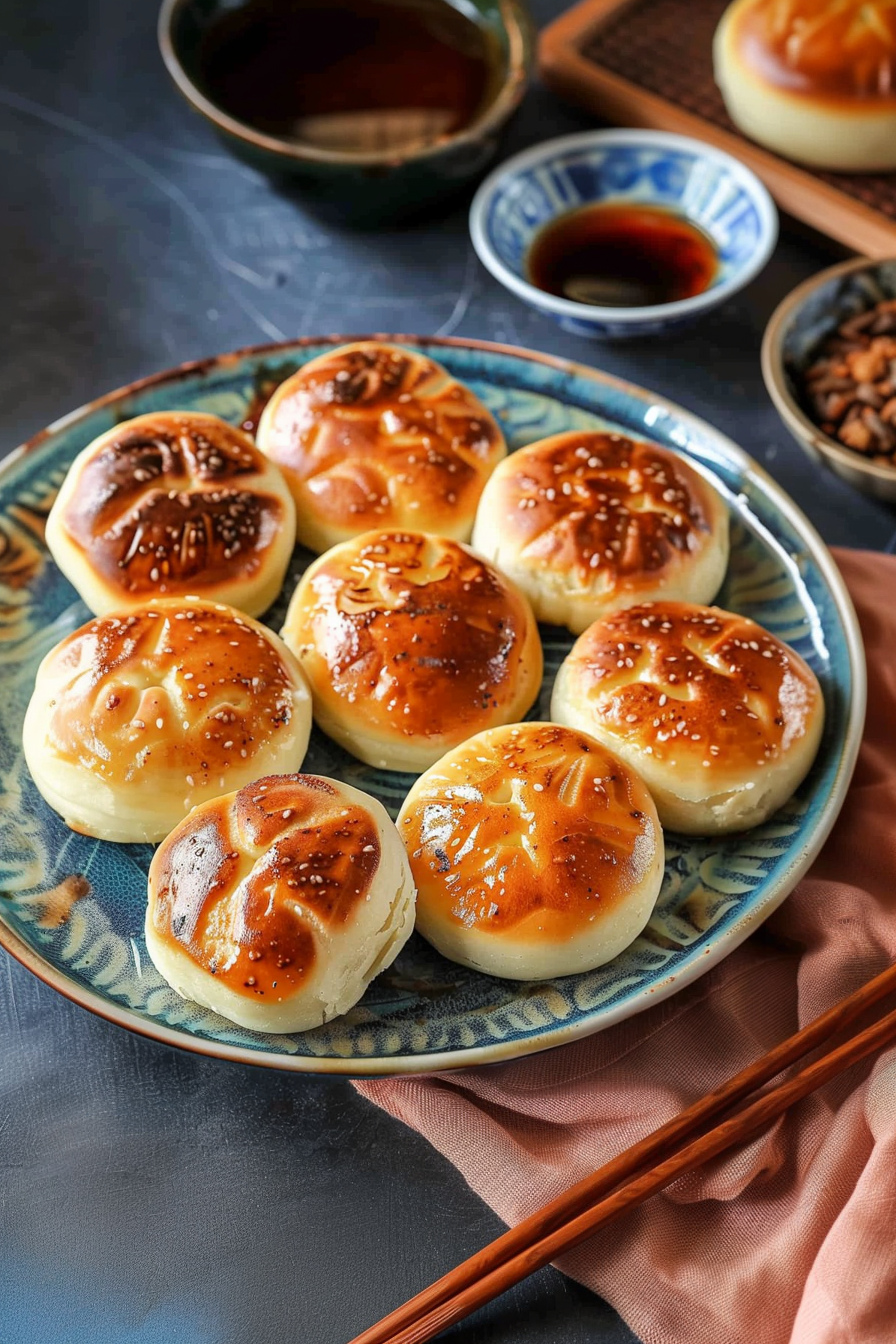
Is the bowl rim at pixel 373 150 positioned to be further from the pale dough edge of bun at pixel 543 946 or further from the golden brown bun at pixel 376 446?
the pale dough edge of bun at pixel 543 946

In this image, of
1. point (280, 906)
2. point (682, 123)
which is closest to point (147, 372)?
point (682, 123)

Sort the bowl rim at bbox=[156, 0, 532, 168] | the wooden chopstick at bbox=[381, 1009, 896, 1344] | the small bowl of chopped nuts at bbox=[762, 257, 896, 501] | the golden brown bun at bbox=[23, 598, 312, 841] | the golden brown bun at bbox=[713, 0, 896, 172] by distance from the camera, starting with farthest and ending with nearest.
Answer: the golden brown bun at bbox=[713, 0, 896, 172] < the bowl rim at bbox=[156, 0, 532, 168] < the small bowl of chopped nuts at bbox=[762, 257, 896, 501] < the golden brown bun at bbox=[23, 598, 312, 841] < the wooden chopstick at bbox=[381, 1009, 896, 1344]

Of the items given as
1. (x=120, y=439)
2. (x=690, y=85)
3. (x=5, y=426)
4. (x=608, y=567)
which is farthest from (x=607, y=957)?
(x=690, y=85)

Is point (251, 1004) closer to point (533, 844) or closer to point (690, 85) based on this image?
point (533, 844)

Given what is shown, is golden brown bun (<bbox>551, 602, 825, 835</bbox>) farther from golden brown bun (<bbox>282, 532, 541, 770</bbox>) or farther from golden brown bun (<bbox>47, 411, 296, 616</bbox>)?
golden brown bun (<bbox>47, 411, 296, 616</bbox>)

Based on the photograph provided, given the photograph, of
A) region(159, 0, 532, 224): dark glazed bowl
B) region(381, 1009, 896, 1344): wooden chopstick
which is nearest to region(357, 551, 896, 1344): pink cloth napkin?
region(381, 1009, 896, 1344): wooden chopstick

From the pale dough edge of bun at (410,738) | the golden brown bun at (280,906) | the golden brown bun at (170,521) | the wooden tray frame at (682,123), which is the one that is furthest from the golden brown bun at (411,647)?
the wooden tray frame at (682,123)
